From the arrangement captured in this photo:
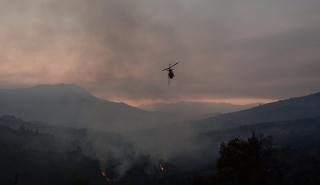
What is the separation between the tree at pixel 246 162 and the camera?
86.5 metres

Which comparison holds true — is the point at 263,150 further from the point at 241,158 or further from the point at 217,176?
the point at 217,176

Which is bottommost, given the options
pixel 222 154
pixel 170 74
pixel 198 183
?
pixel 198 183

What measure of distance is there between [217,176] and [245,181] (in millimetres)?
6233

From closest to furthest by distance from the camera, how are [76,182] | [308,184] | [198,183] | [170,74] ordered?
[170,74]
[198,183]
[76,182]
[308,184]

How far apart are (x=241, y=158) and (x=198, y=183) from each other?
10885 millimetres

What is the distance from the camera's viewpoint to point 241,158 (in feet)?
292

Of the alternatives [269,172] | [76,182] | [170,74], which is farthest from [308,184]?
[170,74]

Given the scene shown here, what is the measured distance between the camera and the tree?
86500 millimetres

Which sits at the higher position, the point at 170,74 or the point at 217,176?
the point at 170,74

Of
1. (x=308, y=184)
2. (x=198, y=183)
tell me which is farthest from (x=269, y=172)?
(x=308, y=184)

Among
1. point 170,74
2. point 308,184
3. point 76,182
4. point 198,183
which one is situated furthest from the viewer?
point 308,184

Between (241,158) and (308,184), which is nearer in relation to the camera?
(241,158)

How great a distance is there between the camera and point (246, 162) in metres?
88.4

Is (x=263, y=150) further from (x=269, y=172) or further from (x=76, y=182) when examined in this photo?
(x=76, y=182)
